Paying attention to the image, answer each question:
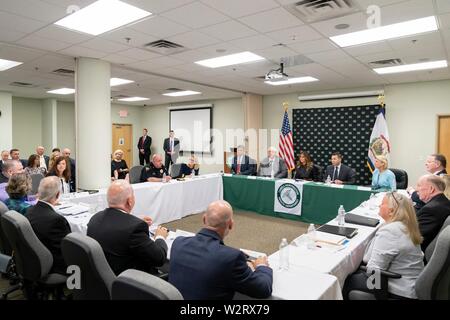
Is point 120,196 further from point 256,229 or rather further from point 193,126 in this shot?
point 193,126

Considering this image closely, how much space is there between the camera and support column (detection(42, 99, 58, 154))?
9.89 metres

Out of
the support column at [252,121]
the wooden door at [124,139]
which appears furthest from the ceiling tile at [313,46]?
the wooden door at [124,139]

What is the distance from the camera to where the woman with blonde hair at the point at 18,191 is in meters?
2.78

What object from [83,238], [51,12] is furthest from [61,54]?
[83,238]

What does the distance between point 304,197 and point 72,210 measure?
3550 mm

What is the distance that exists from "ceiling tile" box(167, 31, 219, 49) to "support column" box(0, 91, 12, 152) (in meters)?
6.83

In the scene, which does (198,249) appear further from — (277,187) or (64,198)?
(277,187)

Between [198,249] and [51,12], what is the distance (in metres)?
3.12

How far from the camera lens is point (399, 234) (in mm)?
1966

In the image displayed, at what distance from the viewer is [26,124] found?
989 centimetres

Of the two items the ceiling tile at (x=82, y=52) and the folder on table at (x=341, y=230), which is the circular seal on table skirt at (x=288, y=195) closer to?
the folder on table at (x=341, y=230)

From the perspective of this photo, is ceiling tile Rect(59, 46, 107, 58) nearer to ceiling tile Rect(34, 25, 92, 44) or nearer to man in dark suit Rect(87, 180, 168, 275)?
ceiling tile Rect(34, 25, 92, 44)

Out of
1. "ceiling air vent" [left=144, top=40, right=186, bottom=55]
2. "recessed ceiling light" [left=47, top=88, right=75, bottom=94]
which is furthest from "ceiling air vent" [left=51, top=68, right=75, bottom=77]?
"ceiling air vent" [left=144, top=40, right=186, bottom=55]
